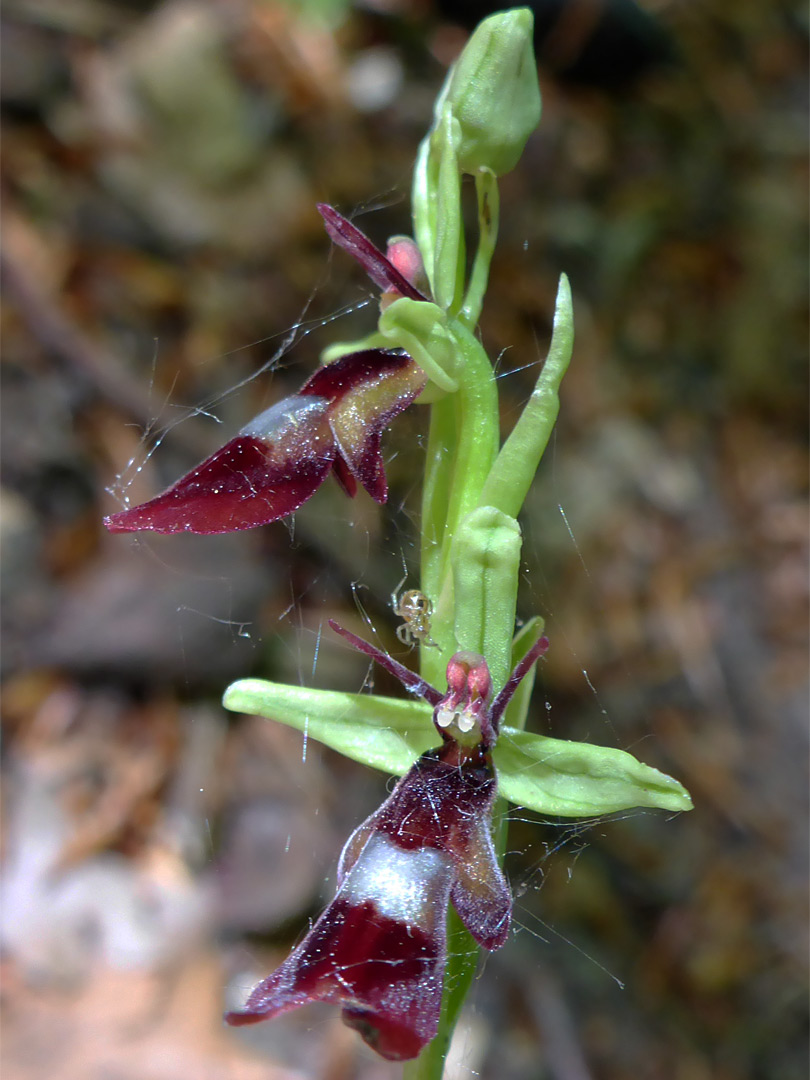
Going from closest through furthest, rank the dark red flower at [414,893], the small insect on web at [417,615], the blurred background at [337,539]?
the dark red flower at [414,893] < the small insect on web at [417,615] < the blurred background at [337,539]

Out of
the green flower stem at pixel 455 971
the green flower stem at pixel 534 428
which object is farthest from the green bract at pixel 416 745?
the green flower stem at pixel 534 428

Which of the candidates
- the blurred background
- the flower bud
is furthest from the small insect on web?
the blurred background

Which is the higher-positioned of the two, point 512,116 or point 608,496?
point 512,116

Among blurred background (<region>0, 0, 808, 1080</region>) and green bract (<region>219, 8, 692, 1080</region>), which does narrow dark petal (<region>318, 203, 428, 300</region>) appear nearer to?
green bract (<region>219, 8, 692, 1080</region>)

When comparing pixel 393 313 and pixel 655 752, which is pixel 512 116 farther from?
pixel 655 752

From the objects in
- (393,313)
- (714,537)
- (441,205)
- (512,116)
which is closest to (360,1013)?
(393,313)

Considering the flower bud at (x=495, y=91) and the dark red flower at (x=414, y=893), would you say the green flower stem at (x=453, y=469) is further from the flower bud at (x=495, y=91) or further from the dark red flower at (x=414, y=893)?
the flower bud at (x=495, y=91)
